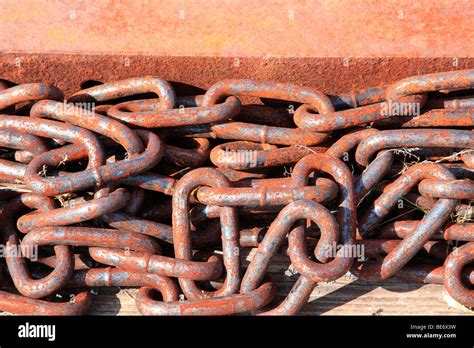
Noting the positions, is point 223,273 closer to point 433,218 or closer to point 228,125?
point 228,125

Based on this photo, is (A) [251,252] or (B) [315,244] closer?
(B) [315,244]

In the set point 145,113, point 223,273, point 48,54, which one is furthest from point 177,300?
point 48,54

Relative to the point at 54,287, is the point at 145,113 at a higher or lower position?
higher

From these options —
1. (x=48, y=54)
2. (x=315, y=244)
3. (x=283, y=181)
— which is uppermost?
(x=48, y=54)

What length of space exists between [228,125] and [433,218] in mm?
1155

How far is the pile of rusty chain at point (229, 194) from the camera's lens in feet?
10.3

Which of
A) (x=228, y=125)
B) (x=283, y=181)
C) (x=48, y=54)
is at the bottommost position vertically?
(x=283, y=181)

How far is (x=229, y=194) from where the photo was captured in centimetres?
310

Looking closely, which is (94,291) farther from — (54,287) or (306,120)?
(306,120)

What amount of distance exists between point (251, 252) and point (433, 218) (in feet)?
3.31

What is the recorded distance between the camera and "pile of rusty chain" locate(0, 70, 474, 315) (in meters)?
3.13

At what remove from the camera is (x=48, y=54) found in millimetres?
3449

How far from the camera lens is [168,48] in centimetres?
344

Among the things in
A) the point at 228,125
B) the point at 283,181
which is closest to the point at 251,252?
the point at 283,181
